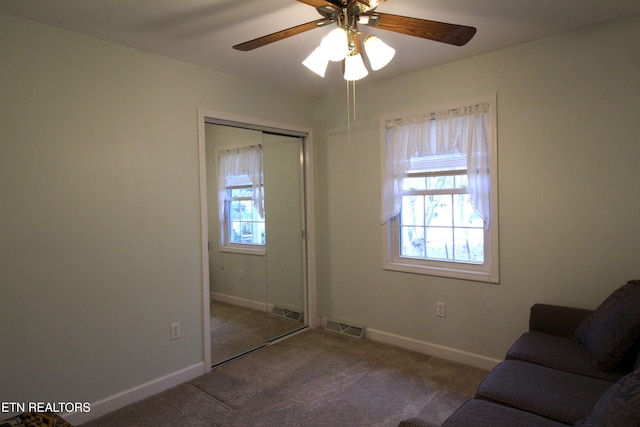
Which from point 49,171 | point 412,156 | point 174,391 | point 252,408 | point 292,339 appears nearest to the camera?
point 49,171

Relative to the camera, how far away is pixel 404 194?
3391 millimetres

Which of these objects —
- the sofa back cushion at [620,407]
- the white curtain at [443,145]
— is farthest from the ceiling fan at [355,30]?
the sofa back cushion at [620,407]

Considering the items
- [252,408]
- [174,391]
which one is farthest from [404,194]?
[174,391]

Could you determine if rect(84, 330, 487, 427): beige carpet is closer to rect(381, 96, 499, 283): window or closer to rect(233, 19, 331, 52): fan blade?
rect(381, 96, 499, 283): window

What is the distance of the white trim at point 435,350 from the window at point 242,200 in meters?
1.43

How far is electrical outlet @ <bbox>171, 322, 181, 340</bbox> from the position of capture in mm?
2822

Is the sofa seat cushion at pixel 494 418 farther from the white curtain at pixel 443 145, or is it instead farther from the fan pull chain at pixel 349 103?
the fan pull chain at pixel 349 103

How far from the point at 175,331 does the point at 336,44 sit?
236 centimetres

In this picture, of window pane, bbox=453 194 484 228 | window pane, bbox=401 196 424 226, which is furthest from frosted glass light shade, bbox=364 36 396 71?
window pane, bbox=401 196 424 226

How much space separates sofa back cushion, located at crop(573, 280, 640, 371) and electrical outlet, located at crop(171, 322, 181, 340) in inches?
106

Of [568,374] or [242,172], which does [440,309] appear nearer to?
[568,374]

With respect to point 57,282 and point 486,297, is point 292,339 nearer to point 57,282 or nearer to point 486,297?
point 486,297

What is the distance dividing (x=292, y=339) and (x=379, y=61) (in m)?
2.79

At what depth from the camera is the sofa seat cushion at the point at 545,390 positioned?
1608 mm
